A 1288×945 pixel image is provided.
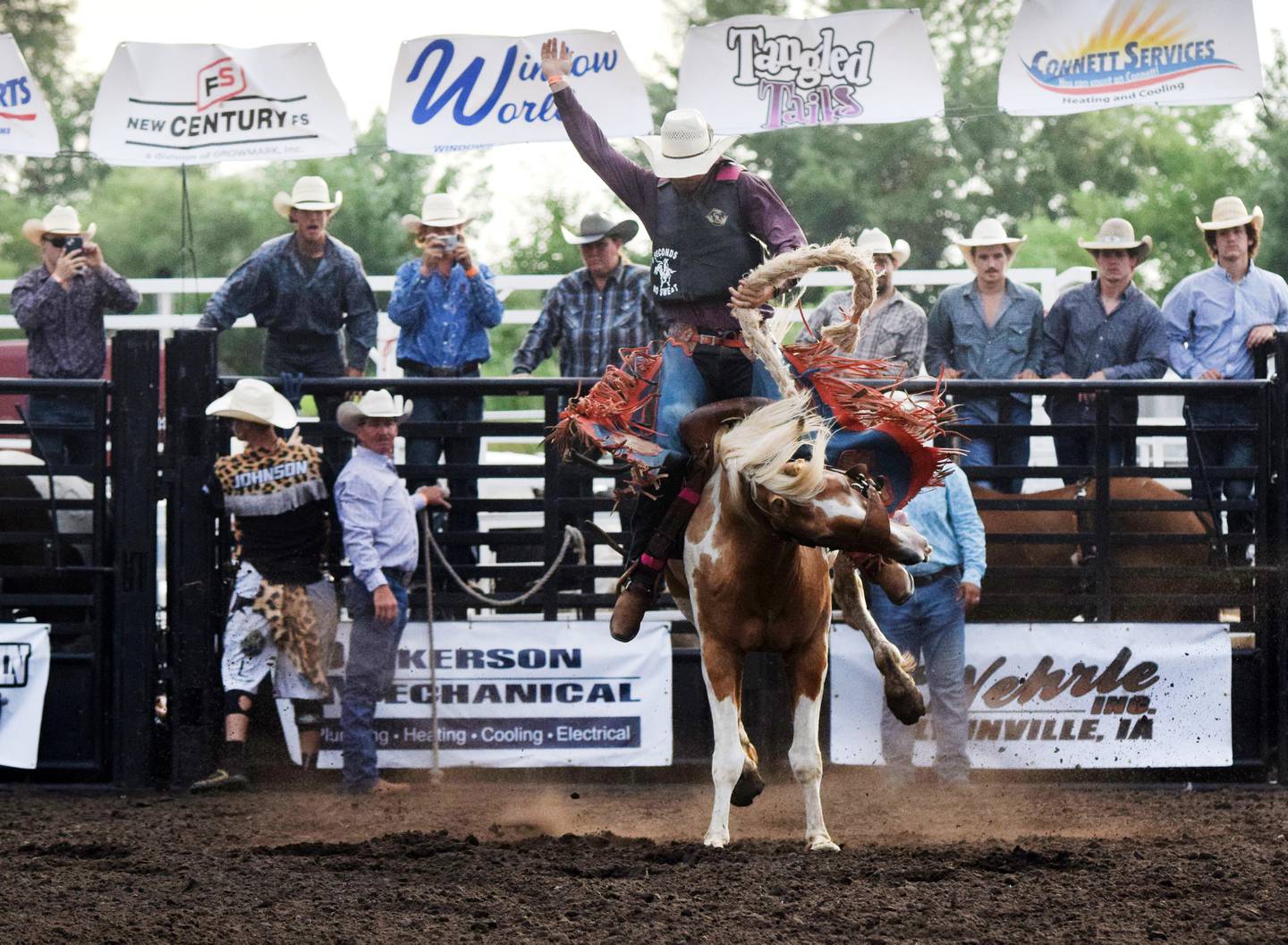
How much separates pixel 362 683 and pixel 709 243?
291 centimetres

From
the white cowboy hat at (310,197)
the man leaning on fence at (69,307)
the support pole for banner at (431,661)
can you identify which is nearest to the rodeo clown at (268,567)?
the support pole for banner at (431,661)

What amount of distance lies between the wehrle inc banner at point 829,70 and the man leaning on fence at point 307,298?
7.38 ft

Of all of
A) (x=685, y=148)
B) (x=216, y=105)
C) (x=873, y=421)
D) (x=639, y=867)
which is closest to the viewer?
(x=639, y=867)

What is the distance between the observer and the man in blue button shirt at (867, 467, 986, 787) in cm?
827

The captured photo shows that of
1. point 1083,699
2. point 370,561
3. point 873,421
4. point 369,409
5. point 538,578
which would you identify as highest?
point 369,409

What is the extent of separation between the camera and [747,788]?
654cm

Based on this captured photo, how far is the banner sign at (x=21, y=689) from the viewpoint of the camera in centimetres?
836

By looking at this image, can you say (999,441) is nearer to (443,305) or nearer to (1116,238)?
(1116,238)

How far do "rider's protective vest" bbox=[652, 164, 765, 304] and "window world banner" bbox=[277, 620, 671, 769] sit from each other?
228 cm

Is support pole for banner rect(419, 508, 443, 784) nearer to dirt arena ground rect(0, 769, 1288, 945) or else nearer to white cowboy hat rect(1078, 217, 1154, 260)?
dirt arena ground rect(0, 769, 1288, 945)

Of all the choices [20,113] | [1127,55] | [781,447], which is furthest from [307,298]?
[1127,55]

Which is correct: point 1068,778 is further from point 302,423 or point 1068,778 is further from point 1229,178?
point 1229,178

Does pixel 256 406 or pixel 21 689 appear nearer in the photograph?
pixel 256 406

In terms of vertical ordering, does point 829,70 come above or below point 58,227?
above
